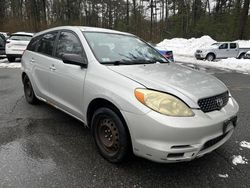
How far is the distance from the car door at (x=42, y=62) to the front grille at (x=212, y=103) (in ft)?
8.67

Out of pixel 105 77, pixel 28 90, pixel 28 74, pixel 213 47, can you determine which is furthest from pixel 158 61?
pixel 213 47

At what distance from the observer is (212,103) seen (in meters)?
2.90

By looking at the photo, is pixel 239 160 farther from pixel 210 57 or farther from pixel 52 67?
pixel 210 57

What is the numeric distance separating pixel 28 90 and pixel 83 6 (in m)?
48.5

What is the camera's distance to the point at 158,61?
4.14m

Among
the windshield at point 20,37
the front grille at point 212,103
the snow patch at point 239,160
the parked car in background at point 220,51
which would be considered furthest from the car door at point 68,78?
the parked car in background at point 220,51

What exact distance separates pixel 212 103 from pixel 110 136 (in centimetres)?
129

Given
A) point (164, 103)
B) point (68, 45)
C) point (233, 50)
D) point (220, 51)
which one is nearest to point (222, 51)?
point (220, 51)

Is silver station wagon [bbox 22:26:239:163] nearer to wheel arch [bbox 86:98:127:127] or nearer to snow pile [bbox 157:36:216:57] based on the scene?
wheel arch [bbox 86:98:127:127]

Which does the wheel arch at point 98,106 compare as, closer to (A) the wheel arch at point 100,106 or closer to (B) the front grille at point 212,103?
(A) the wheel arch at point 100,106

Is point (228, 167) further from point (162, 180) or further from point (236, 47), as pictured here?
point (236, 47)

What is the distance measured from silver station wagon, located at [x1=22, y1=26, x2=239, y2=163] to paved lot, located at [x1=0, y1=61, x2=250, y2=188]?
0.29 meters

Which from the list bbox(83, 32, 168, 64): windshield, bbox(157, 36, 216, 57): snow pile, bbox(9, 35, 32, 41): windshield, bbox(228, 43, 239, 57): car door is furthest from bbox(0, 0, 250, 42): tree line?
bbox(83, 32, 168, 64): windshield

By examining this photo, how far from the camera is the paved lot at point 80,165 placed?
2.85 meters
